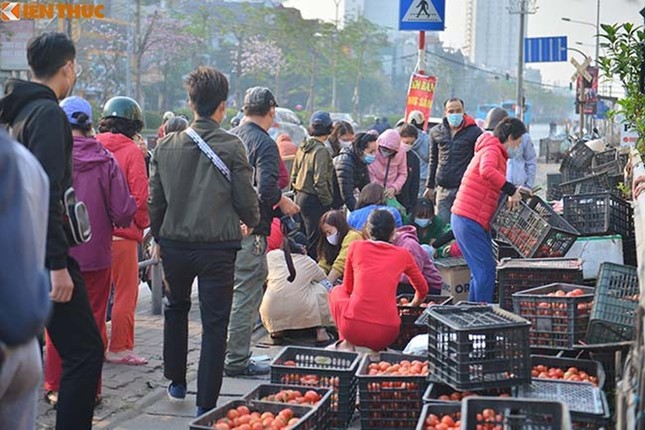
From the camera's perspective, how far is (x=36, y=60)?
482 centimetres

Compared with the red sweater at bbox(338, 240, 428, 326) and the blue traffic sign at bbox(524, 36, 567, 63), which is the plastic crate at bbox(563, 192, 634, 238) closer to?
the red sweater at bbox(338, 240, 428, 326)

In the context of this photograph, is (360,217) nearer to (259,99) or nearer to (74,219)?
(259,99)

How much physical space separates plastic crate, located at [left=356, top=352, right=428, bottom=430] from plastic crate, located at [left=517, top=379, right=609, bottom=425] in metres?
0.66

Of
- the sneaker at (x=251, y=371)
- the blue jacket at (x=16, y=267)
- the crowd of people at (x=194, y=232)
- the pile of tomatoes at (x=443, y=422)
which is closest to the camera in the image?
the blue jacket at (x=16, y=267)

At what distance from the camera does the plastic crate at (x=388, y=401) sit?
5738mm

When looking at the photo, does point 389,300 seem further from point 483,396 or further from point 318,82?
point 318,82

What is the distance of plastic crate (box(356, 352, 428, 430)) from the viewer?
18.8ft

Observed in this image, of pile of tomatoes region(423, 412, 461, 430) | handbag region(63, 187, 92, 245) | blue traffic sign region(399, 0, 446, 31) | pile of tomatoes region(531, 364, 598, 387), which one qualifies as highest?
blue traffic sign region(399, 0, 446, 31)

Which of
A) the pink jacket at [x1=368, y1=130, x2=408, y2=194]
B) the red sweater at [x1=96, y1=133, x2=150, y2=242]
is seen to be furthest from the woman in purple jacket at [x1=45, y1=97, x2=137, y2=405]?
the pink jacket at [x1=368, y1=130, x2=408, y2=194]

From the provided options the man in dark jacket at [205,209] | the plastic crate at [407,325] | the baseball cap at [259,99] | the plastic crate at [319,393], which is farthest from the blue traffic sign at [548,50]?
the plastic crate at [319,393]

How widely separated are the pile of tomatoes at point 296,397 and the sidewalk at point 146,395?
805 millimetres

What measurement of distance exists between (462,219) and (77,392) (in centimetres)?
469

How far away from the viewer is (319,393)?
5.64m

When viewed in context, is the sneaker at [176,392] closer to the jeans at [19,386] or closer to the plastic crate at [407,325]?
the plastic crate at [407,325]
